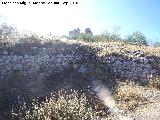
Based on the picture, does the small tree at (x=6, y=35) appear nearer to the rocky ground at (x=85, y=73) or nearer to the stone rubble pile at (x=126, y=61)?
the rocky ground at (x=85, y=73)

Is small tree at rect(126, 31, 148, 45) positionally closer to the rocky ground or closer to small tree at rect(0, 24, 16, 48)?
the rocky ground

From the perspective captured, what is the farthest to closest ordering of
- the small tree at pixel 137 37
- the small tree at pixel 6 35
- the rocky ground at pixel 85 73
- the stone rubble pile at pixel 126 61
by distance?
the small tree at pixel 137 37
the small tree at pixel 6 35
the stone rubble pile at pixel 126 61
the rocky ground at pixel 85 73

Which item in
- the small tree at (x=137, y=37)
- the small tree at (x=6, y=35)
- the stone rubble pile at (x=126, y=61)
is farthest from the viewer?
the small tree at (x=137, y=37)

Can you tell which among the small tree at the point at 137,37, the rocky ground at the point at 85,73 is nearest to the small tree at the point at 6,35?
the rocky ground at the point at 85,73

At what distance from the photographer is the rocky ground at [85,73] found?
1555 centimetres

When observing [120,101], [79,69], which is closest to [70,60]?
[79,69]

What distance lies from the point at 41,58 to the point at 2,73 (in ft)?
8.71

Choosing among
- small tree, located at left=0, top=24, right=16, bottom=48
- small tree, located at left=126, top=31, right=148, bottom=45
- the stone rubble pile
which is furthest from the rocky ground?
small tree, located at left=126, top=31, right=148, bottom=45

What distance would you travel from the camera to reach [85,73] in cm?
1891

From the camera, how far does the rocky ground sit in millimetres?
15547

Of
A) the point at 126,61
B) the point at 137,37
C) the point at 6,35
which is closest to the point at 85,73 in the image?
the point at 126,61

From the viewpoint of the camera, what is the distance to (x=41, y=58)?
19.6 m

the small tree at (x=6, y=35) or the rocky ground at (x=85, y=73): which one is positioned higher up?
the small tree at (x=6, y=35)

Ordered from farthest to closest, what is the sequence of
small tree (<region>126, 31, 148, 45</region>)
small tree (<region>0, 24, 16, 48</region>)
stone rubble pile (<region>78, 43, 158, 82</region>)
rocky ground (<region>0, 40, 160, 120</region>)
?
1. small tree (<region>126, 31, 148, 45</region>)
2. small tree (<region>0, 24, 16, 48</region>)
3. stone rubble pile (<region>78, 43, 158, 82</region>)
4. rocky ground (<region>0, 40, 160, 120</region>)
